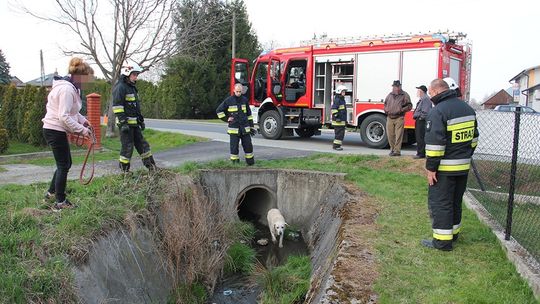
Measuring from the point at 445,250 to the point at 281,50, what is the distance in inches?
429

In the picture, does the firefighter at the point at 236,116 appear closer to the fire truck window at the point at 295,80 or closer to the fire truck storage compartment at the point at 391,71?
the fire truck storage compartment at the point at 391,71

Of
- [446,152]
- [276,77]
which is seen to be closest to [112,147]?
[276,77]

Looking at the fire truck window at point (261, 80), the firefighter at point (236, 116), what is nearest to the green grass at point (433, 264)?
the firefighter at point (236, 116)

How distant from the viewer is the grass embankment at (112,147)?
36.6 feet

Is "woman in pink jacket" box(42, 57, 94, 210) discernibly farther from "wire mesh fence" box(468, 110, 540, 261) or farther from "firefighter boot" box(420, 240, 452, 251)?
"wire mesh fence" box(468, 110, 540, 261)

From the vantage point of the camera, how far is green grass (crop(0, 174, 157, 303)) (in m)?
4.06

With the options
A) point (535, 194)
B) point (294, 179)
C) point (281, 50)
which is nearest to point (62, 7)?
point (281, 50)

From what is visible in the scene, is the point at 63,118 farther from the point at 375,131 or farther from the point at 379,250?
the point at 375,131

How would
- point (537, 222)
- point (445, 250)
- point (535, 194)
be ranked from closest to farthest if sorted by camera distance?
point (445, 250) < point (537, 222) < point (535, 194)

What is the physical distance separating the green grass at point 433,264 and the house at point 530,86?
31.1m

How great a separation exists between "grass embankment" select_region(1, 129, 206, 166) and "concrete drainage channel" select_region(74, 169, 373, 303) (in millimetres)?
3832

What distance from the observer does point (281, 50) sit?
1493 centimetres

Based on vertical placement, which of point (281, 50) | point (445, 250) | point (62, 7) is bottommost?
point (445, 250)

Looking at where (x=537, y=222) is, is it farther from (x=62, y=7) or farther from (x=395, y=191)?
(x=62, y=7)
